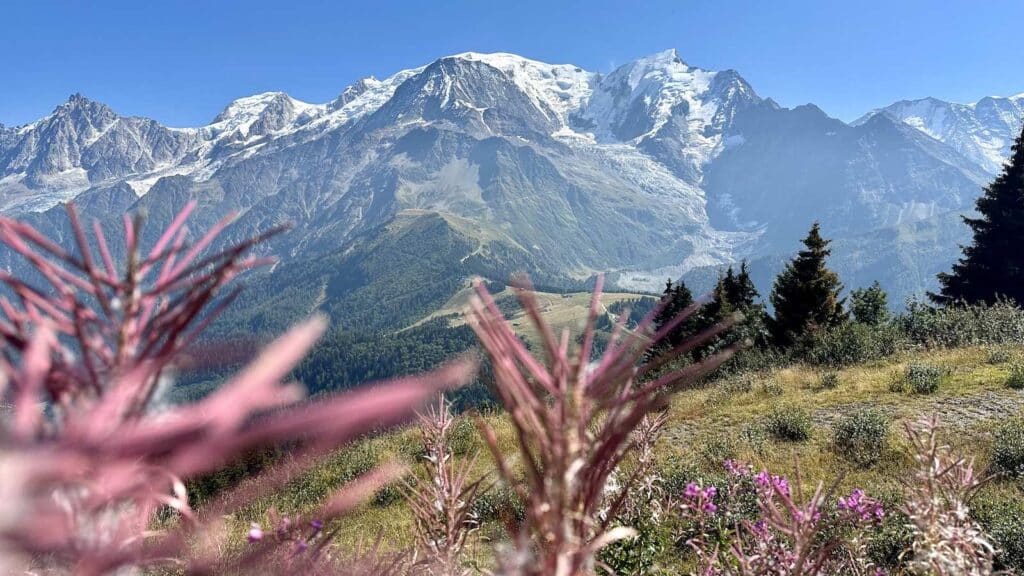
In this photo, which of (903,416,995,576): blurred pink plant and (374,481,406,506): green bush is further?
(374,481,406,506): green bush

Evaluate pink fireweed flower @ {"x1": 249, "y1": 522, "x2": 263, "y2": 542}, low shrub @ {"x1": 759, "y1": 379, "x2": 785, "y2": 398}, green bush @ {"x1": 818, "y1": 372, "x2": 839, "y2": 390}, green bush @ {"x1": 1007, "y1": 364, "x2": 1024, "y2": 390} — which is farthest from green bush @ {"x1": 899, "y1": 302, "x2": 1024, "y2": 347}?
pink fireweed flower @ {"x1": 249, "y1": 522, "x2": 263, "y2": 542}

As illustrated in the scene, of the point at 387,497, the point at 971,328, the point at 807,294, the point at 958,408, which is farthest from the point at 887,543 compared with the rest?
the point at 807,294

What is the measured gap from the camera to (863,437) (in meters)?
10.3

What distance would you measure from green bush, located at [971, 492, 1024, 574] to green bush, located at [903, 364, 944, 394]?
515 centimetres

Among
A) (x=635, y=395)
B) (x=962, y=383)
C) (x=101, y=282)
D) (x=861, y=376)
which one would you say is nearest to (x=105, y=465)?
(x=101, y=282)

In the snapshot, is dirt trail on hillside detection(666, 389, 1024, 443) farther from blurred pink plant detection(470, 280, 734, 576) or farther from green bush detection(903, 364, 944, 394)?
blurred pink plant detection(470, 280, 734, 576)

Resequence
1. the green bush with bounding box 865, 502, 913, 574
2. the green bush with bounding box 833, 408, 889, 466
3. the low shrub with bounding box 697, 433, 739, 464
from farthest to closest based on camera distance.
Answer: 1. the low shrub with bounding box 697, 433, 739, 464
2. the green bush with bounding box 833, 408, 889, 466
3. the green bush with bounding box 865, 502, 913, 574

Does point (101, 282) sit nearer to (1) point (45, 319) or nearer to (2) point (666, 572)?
(1) point (45, 319)

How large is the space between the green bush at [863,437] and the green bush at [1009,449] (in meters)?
1.58

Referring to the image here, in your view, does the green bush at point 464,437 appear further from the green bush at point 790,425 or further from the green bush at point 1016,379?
the green bush at point 1016,379

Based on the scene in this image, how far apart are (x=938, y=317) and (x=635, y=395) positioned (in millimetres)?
24498

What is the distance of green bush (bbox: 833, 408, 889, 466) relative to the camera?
10.0 m

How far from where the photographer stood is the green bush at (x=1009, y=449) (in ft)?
28.9

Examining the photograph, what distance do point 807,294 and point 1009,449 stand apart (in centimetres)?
2333
